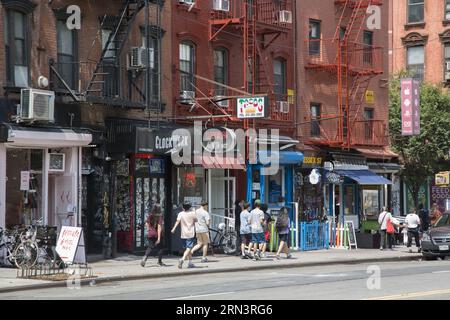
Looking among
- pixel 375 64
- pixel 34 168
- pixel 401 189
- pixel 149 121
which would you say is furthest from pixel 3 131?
pixel 401 189

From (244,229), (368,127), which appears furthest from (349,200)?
(244,229)

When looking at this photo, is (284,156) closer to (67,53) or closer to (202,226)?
(202,226)

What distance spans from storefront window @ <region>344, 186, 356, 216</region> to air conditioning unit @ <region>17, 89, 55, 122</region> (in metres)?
16.8

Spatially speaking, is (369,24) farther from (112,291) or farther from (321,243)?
(112,291)

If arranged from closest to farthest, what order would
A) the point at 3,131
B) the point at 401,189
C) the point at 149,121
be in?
the point at 3,131 → the point at 149,121 → the point at 401,189

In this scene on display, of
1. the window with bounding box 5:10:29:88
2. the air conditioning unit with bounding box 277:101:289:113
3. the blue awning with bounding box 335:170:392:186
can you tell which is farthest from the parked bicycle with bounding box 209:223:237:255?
the window with bounding box 5:10:29:88

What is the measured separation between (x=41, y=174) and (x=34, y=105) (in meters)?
2.68

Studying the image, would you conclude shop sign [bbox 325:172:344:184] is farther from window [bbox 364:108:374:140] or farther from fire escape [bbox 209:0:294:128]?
window [bbox 364:108:374:140]

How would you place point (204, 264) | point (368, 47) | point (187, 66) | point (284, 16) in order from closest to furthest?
point (204, 264), point (187, 66), point (284, 16), point (368, 47)

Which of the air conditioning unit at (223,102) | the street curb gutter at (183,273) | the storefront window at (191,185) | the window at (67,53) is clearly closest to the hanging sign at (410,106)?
the street curb gutter at (183,273)

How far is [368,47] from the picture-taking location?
37.2 m

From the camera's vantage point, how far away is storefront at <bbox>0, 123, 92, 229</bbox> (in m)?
23.1

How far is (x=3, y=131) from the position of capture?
22422mm

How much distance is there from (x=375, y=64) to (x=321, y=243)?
9.68m
